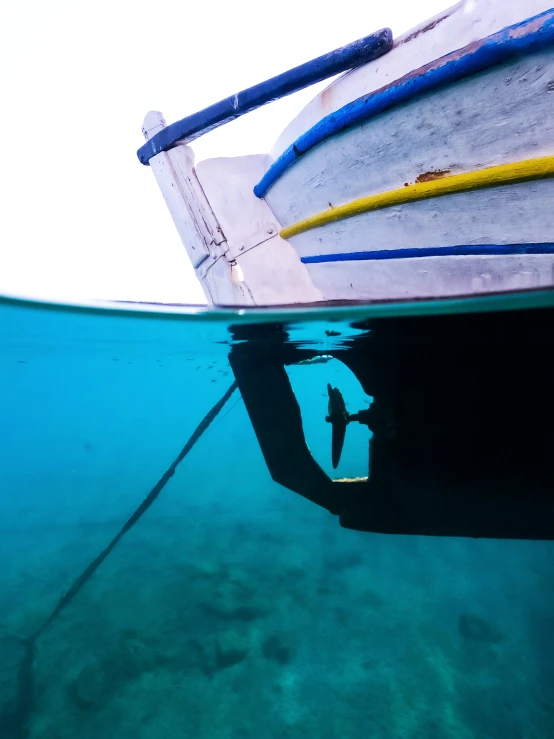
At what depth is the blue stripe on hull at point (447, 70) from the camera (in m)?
2.20

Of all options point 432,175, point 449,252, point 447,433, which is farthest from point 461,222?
point 447,433

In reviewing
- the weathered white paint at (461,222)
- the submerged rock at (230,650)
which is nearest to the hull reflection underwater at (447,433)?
the weathered white paint at (461,222)

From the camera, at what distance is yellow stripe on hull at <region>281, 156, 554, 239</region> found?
2469 millimetres

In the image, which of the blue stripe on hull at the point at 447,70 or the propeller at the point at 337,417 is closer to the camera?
the blue stripe on hull at the point at 447,70

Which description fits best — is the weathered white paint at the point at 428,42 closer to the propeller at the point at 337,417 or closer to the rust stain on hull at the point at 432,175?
the rust stain on hull at the point at 432,175

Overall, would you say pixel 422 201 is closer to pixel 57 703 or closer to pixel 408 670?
pixel 408 670

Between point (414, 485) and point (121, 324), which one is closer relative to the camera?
point (414, 485)

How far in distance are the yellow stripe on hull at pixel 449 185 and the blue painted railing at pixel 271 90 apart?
103cm

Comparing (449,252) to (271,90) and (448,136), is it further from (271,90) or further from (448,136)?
(271,90)

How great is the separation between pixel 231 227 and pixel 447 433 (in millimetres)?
3550

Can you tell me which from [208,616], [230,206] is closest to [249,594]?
[208,616]

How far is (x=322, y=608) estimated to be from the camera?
28.1 feet

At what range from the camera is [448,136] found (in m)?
2.77

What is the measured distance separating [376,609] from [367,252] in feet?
27.5
